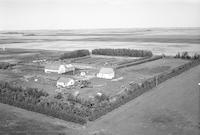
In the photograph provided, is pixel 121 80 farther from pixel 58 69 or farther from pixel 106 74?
pixel 58 69

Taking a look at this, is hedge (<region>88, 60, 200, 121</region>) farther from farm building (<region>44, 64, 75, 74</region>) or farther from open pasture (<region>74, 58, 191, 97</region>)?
farm building (<region>44, 64, 75, 74</region>)

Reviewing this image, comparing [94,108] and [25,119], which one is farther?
[94,108]

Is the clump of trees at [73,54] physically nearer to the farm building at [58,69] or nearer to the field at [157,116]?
the farm building at [58,69]

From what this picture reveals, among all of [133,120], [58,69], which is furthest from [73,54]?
[133,120]

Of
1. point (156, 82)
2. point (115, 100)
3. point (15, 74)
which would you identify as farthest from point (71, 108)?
point (15, 74)

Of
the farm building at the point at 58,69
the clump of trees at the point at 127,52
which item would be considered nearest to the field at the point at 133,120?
the farm building at the point at 58,69

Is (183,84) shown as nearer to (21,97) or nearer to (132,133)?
(132,133)

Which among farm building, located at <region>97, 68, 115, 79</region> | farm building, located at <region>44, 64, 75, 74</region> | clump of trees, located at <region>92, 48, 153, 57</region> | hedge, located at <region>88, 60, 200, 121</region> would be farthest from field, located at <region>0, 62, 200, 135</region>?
clump of trees, located at <region>92, 48, 153, 57</region>

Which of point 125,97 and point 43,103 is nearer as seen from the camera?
point 43,103
